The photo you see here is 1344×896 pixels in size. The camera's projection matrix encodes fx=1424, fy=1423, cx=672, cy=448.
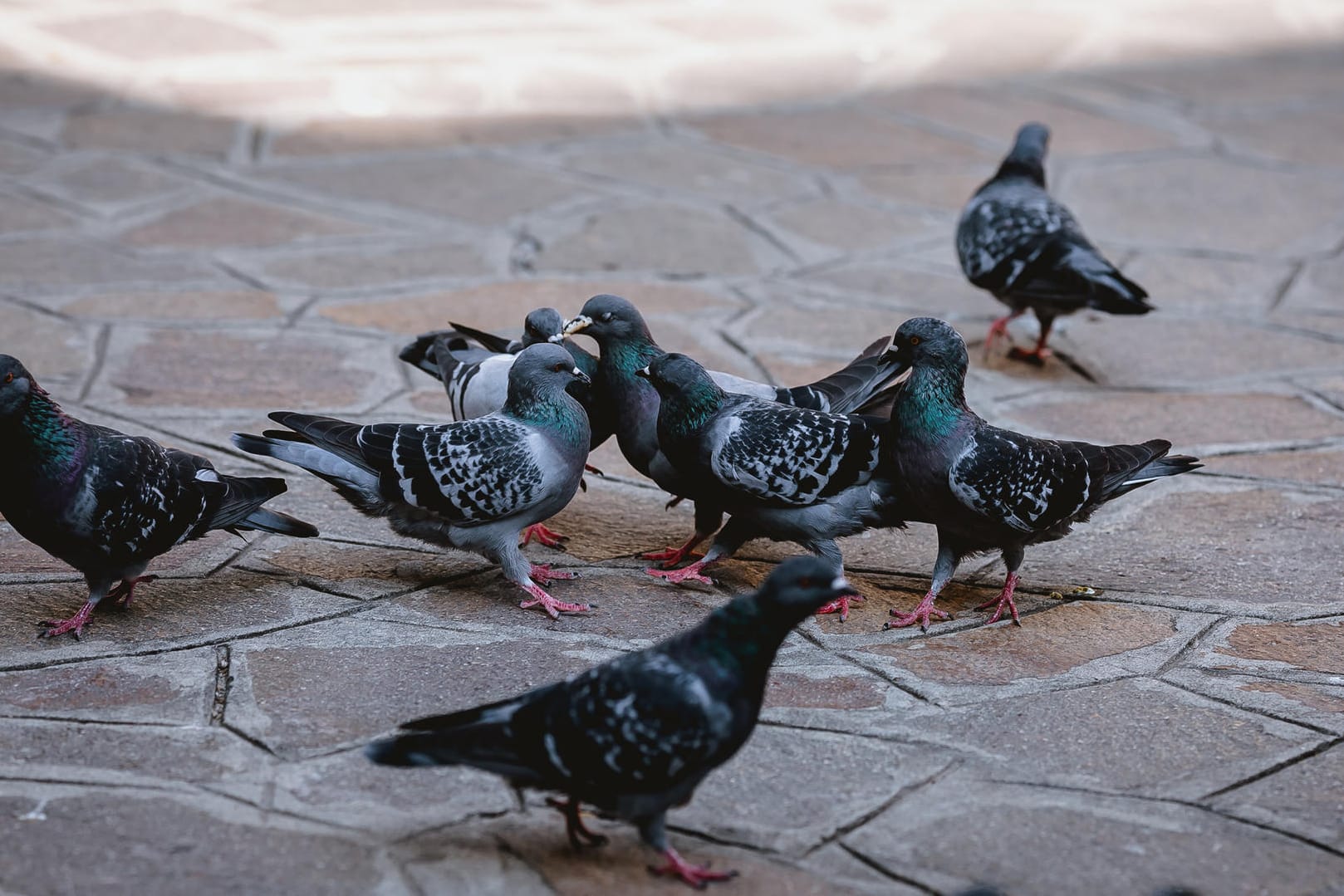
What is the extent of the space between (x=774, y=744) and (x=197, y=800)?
1.42m

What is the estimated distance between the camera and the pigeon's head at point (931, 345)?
4547 millimetres

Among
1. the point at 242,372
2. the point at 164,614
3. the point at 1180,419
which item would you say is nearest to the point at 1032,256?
the point at 1180,419

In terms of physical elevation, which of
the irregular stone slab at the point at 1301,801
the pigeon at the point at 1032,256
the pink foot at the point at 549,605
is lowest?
the pink foot at the point at 549,605

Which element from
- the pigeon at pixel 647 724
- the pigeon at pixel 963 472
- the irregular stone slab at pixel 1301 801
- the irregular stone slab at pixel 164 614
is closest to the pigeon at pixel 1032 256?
the pigeon at pixel 963 472

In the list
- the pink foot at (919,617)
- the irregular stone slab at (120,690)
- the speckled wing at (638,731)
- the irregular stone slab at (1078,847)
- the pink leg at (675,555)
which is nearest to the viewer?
the speckled wing at (638,731)

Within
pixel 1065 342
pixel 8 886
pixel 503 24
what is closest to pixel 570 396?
pixel 8 886

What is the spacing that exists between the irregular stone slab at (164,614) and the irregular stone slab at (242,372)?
5.00 ft

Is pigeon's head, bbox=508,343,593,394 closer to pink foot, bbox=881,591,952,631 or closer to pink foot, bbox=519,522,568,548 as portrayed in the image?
pink foot, bbox=519,522,568,548

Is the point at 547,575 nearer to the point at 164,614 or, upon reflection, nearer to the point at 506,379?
the point at 506,379

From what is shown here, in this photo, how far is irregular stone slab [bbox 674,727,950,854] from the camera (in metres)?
3.32

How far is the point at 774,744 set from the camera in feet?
12.1

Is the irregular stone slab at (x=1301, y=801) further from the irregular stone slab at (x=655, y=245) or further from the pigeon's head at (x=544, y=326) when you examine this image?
the irregular stone slab at (x=655, y=245)

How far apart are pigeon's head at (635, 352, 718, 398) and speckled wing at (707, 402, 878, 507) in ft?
0.47

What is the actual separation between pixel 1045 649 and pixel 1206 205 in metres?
5.84
